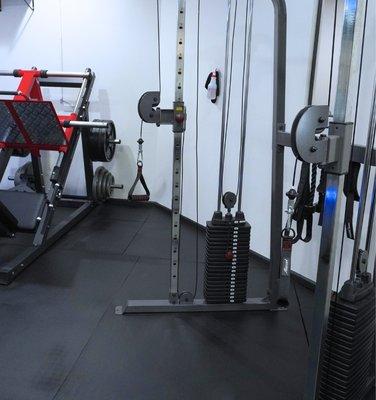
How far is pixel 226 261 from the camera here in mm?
2184

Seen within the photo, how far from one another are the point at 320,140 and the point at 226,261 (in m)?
1.26

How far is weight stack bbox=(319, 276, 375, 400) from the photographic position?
1.20 metres

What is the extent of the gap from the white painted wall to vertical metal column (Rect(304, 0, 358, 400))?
49.3 inches

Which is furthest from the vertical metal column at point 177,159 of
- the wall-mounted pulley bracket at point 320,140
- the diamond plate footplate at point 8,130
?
the diamond plate footplate at point 8,130

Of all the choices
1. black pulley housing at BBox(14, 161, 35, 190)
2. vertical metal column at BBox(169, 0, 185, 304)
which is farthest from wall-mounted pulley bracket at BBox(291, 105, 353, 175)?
black pulley housing at BBox(14, 161, 35, 190)

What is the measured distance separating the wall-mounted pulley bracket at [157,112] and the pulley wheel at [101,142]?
1.70 meters

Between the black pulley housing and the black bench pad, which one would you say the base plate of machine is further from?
the black pulley housing

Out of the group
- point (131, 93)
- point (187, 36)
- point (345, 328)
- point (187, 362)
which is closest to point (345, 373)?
point (345, 328)

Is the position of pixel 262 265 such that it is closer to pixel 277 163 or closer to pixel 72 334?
pixel 277 163

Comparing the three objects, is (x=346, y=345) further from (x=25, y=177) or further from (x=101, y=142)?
(x=25, y=177)

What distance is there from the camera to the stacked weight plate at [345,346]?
47.1 inches

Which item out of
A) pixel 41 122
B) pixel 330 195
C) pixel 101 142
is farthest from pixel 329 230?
pixel 101 142

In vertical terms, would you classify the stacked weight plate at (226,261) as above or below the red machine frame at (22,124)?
below

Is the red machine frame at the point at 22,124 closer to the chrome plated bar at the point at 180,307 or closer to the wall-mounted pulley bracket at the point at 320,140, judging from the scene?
the chrome plated bar at the point at 180,307
